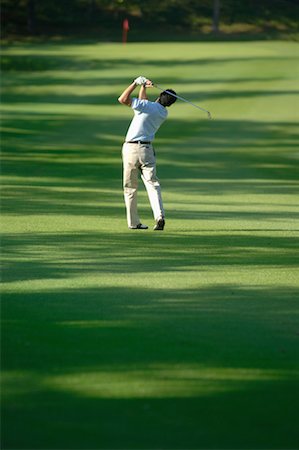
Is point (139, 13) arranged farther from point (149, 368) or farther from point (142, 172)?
point (149, 368)

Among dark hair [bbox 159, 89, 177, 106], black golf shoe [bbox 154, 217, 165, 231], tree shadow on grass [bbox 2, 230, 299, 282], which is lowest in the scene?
black golf shoe [bbox 154, 217, 165, 231]

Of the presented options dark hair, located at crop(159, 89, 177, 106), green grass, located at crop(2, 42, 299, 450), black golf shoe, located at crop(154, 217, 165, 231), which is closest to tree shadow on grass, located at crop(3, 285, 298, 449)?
green grass, located at crop(2, 42, 299, 450)

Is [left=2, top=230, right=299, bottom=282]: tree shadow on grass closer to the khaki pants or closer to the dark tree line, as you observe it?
the khaki pants

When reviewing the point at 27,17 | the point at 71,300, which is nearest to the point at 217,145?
the point at 71,300

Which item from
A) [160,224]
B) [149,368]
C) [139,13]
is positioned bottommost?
[139,13]

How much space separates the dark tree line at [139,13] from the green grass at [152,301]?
1818 inches

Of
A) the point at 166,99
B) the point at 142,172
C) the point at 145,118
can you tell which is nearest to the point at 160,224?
the point at 142,172

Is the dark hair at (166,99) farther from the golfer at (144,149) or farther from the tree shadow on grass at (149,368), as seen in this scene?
the tree shadow on grass at (149,368)

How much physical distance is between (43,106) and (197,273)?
2657 cm

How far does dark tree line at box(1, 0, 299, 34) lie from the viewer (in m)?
75.9

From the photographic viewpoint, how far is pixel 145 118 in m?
15.5

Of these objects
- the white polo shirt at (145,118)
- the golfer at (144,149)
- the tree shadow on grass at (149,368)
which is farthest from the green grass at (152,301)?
the white polo shirt at (145,118)

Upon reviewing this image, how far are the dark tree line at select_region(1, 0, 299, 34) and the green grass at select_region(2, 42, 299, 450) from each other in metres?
46.2

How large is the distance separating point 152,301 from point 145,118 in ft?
16.3
